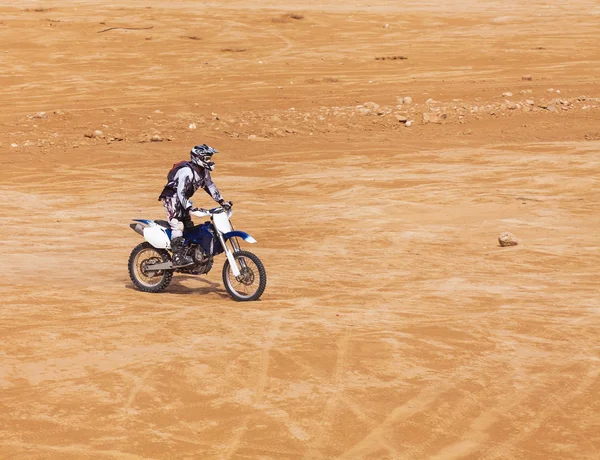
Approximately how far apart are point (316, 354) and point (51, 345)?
7.73 ft

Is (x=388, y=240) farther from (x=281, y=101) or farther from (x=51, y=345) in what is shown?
(x=281, y=101)

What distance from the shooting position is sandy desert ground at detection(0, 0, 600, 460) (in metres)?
7.68

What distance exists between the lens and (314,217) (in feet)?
53.4

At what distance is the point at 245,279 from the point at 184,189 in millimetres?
1189

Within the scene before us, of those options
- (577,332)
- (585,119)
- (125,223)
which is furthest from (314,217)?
(585,119)

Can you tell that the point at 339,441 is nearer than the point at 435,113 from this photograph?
Yes

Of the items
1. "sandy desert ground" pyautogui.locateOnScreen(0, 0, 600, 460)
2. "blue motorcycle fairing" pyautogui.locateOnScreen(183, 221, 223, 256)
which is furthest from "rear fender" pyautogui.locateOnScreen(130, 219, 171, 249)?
"sandy desert ground" pyautogui.locateOnScreen(0, 0, 600, 460)

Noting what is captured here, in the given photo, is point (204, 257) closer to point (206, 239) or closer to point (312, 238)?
point (206, 239)

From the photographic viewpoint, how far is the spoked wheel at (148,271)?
1162cm

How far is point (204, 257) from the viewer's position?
11.3 meters

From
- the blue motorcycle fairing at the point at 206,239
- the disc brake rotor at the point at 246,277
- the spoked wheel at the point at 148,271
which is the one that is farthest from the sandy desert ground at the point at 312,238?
the blue motorcycle fairing at the point at 206,239

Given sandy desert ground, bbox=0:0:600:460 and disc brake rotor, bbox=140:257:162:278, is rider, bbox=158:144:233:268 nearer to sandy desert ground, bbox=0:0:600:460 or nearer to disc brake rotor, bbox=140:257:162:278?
disc brake rotor, bbox=140:257:162:278

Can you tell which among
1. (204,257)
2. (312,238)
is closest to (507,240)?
(312,238)

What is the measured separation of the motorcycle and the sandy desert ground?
0.79 feet
